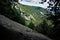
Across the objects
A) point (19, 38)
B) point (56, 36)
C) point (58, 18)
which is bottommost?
point (19, 38)

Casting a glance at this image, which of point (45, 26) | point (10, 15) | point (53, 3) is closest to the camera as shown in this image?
point (53, 3)

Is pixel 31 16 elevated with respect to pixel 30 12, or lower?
lower

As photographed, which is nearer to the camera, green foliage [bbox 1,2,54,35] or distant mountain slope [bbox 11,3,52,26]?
green foliage [bbox 1,2,54,35]

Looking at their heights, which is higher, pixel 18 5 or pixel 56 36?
pixel 56 36

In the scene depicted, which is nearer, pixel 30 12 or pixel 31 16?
pixel 31 16

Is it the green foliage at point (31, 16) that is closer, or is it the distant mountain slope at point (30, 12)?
the green foliage at point (31, 16)

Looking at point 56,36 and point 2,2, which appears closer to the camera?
point 56,36

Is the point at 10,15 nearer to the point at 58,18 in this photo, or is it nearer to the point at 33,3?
the point at 33,3

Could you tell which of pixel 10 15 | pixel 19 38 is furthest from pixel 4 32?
pixel 10 15

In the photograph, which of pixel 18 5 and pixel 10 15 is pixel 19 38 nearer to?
pixel 10 15

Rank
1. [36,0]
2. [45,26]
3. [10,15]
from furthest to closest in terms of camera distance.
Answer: [36,0] → [10,15] → [45,26]
